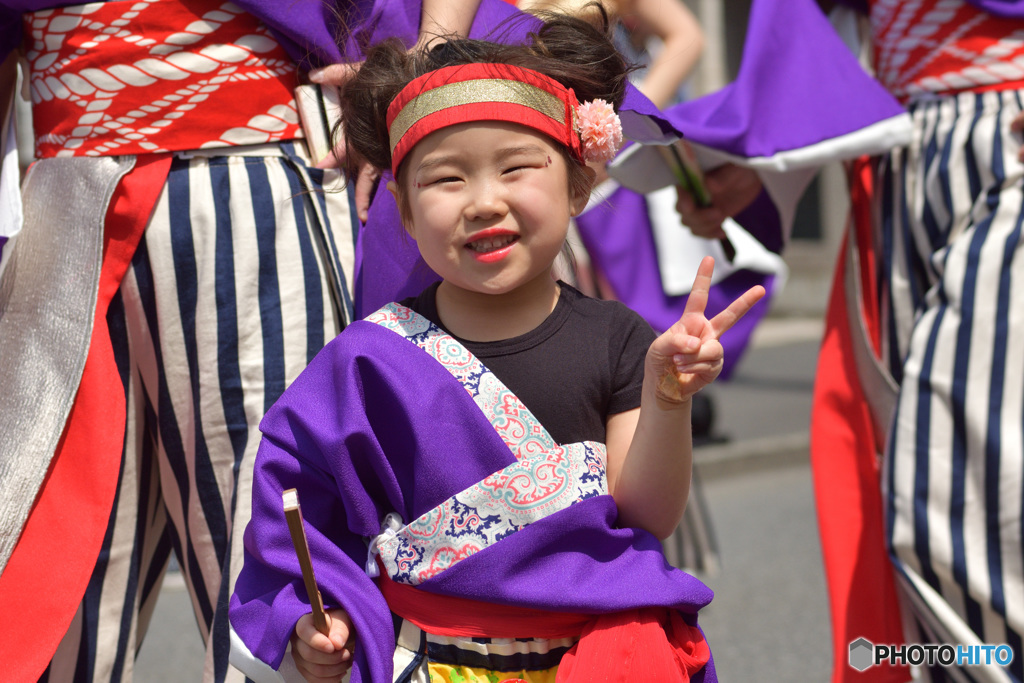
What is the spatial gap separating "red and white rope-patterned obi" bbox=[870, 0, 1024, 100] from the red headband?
1.25 metres

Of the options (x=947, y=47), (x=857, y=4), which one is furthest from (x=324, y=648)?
(x=857, y=4)

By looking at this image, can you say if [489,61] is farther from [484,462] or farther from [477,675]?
[477,675]

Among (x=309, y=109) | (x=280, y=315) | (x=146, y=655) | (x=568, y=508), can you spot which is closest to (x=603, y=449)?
(x=568, y=508)

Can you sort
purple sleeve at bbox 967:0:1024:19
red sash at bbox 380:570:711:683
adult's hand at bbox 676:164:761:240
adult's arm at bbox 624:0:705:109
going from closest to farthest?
red sash at bbox 380:570:711:683, purple sleeve at bbox 967:0:1024:19, adult's hand at bbox 676:164:761:240, adult's arm at bbox 624:0:705:109

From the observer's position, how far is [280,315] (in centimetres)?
173

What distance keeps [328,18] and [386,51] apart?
25 cm

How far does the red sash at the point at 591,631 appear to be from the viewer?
135 centimetres

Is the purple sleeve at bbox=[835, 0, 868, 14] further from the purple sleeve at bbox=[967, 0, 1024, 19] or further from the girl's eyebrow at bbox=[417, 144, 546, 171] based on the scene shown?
the girl's eyebrow at bbox=[417, 144, 546, 171]

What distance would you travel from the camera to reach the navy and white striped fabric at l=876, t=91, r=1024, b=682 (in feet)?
6.79

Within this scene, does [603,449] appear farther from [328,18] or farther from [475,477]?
[328,18]

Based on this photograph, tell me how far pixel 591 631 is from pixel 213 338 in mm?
768

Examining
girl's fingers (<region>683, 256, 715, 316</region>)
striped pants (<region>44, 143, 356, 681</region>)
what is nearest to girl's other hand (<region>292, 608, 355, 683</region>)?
striped pants (<region>44, 143, 356, 681</region>)

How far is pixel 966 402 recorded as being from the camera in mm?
2129

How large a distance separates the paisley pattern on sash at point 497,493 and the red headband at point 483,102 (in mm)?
317
